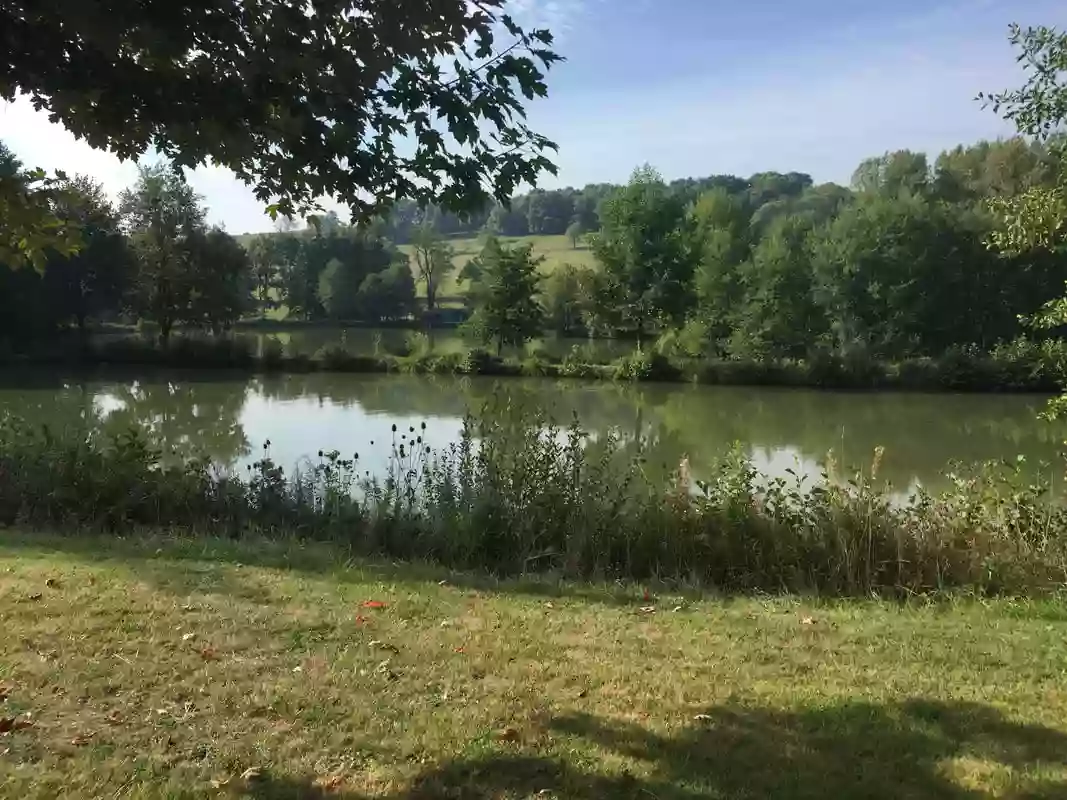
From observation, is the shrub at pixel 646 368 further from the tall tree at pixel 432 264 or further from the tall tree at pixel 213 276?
the tall tree at pixel 432 264

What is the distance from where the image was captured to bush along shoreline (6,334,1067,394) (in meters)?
31.3

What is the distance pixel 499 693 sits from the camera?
3504mm

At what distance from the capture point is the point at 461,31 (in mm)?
2902

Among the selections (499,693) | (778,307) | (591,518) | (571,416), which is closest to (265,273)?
(778,307)

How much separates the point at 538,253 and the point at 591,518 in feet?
179

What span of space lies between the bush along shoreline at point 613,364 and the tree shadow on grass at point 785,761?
30.5m

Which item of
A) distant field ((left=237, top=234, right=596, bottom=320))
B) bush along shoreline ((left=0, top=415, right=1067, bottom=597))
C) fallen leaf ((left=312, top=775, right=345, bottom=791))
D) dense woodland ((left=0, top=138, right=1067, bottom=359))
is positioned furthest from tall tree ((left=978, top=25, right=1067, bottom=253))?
distant field ((left=237, top=234, right=596, bottom=320))

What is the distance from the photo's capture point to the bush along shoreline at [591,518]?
6.00 metres

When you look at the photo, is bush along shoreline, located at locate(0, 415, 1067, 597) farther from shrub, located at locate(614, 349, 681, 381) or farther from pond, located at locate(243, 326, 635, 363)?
pond, located at locate(243, 326, 635, 363)

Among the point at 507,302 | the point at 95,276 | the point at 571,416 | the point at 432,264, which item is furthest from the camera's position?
the point at 432,264

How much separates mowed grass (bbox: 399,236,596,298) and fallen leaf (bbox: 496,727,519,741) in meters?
47.8

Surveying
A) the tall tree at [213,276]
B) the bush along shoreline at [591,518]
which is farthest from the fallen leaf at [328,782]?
the tall tree at [213,276]

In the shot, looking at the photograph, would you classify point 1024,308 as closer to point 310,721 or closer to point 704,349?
point 704,349

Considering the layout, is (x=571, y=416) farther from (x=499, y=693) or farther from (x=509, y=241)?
(x=509, y=241)
